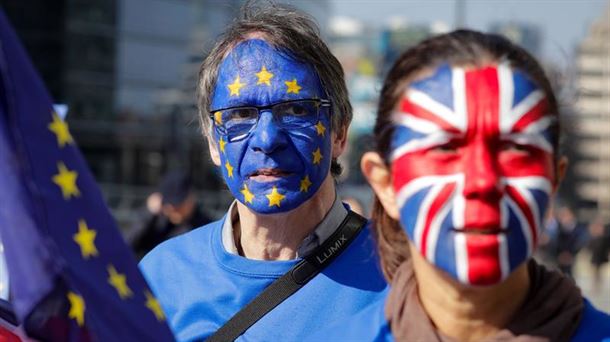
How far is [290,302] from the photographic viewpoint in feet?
11.8

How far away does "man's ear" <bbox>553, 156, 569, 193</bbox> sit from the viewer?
2.48m

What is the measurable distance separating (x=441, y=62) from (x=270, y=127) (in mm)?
1271

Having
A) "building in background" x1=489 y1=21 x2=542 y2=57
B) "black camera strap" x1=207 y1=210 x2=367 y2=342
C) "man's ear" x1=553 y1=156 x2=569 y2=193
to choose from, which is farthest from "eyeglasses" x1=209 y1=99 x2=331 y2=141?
"man's ear" x1=553 y1=156 x2=569 y2=193

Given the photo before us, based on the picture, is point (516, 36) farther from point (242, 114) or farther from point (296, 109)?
point (242, 114)

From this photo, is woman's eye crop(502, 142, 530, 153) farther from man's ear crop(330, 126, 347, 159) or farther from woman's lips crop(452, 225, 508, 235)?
man's ear crop(330, 126, 347, 159)

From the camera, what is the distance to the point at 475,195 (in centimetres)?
232

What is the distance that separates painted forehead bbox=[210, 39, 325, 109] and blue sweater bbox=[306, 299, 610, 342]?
4.06 feet

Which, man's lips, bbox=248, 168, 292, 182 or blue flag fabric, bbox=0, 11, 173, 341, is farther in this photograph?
man's lips, bbox=248, 168, 292, 182

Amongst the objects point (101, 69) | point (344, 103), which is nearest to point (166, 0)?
point (101, 69)

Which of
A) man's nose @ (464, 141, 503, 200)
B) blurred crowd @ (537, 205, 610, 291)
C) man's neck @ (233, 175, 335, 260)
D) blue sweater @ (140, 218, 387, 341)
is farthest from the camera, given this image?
blurred crowd @ (537, 205, 610, 291)

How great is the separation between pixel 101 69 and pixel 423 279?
34.6m

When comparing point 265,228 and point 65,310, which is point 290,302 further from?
point 65,310

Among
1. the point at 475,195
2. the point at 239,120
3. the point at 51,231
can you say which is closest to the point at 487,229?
the point at 475,195

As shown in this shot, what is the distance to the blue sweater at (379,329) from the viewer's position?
2.39m
